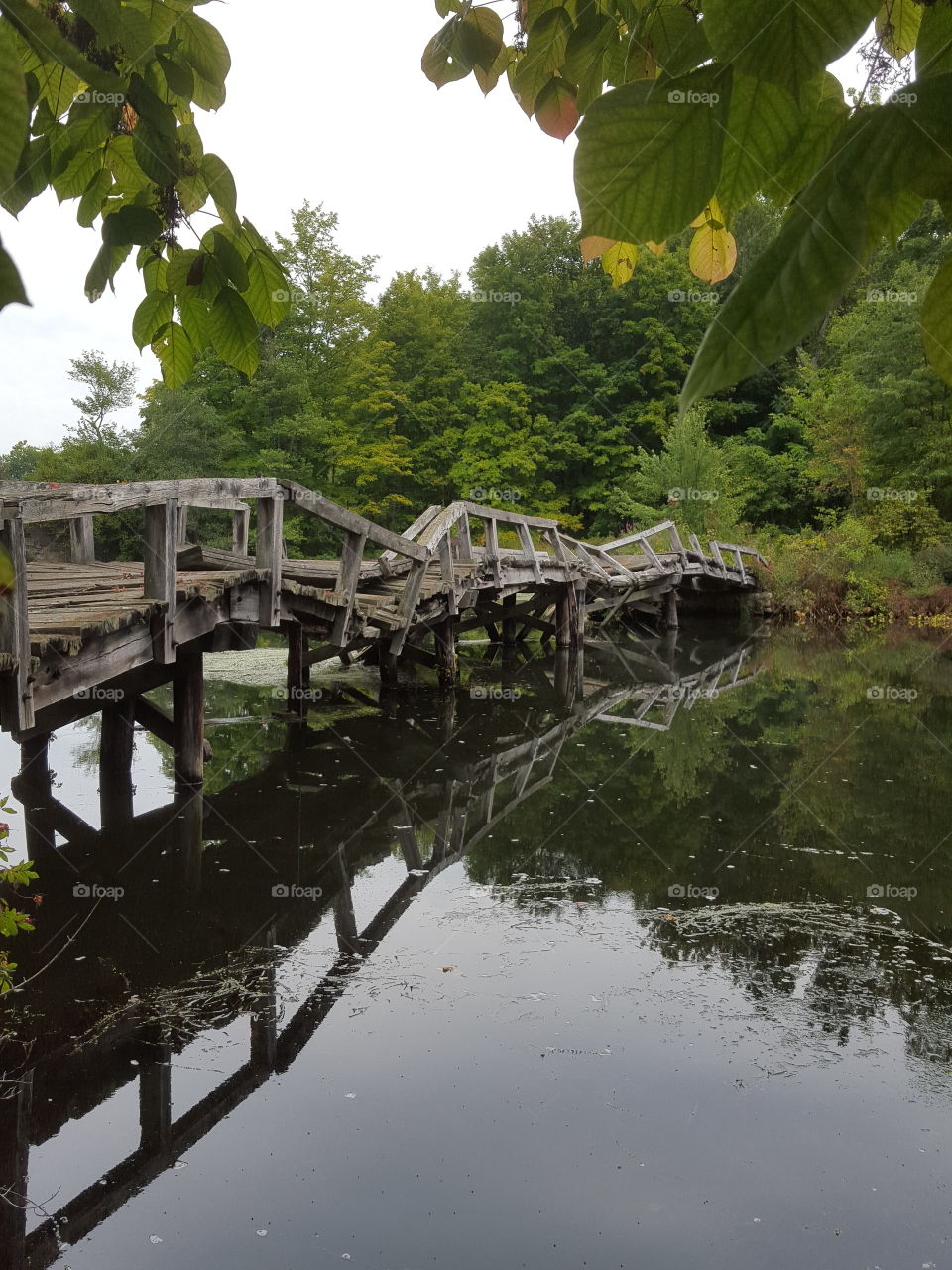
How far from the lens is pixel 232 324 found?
1.46m

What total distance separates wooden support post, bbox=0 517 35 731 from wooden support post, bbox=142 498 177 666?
5.91 ft

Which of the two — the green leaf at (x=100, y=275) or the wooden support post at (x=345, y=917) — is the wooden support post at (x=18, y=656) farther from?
the green leaf at (x=100, y=275)

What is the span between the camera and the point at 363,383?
3581 cm

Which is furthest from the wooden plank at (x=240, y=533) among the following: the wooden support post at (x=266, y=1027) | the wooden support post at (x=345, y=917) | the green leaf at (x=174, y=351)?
the green leaf at (x=174, y=351)

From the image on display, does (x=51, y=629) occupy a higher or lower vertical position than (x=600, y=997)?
higher

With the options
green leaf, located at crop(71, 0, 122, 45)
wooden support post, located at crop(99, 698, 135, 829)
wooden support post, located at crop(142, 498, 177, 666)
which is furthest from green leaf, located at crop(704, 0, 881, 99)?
wooden support post, located at crop(99, 698, 135, 829)

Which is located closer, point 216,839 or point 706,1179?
point 706,1179

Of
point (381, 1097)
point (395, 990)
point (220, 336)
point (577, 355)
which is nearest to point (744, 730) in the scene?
point (395, 990)

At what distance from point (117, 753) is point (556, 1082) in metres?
6.29

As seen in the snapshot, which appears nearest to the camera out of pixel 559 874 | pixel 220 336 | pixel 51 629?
pixel 220 336

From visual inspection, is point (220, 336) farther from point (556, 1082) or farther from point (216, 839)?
point (216, 839)

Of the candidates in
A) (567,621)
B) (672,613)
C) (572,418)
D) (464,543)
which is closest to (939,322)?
(464,543)

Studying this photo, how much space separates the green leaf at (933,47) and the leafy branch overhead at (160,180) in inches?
35.8

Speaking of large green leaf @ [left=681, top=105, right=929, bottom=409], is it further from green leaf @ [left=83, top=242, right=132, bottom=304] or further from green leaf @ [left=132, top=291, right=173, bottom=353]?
green leaf @ [left=132, top=291, right=173, bottom=353]
